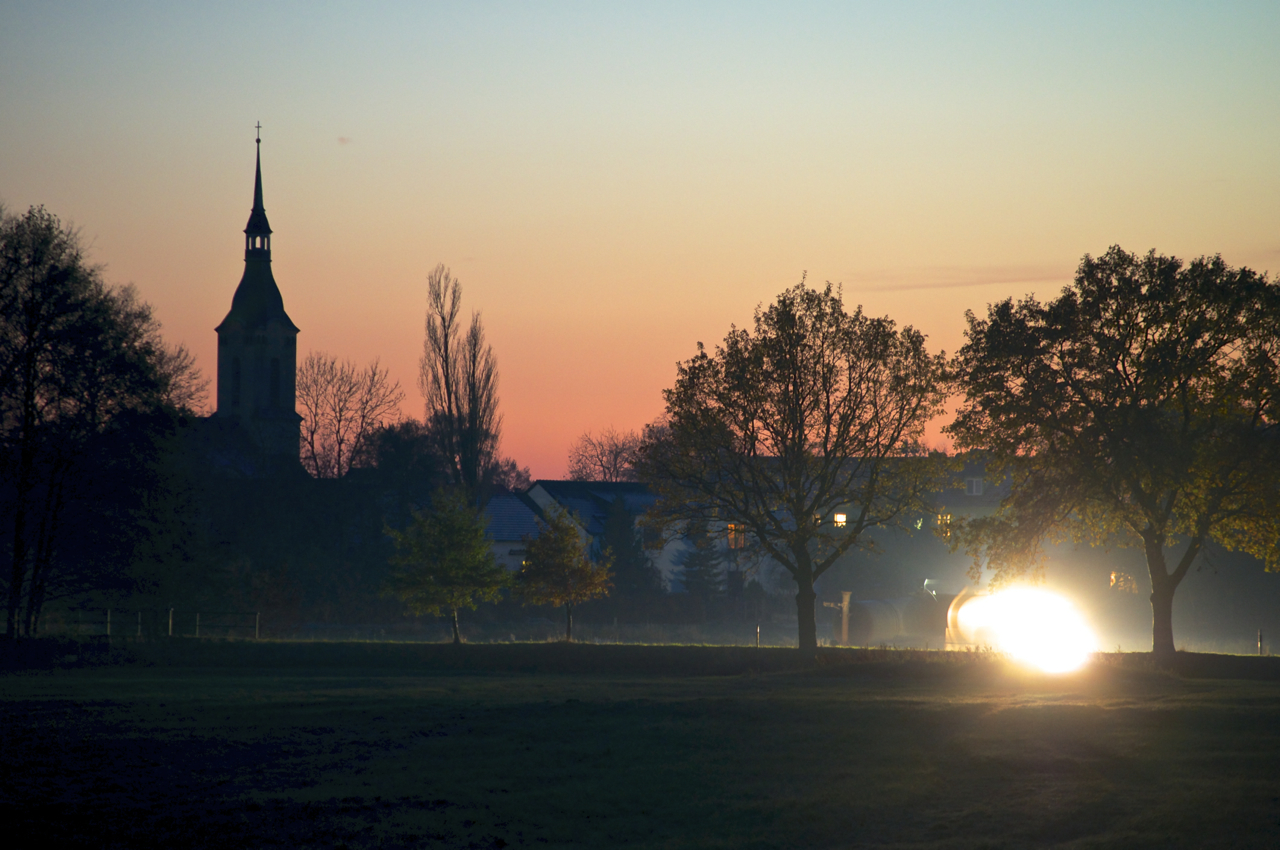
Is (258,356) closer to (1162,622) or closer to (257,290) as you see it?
(257,290)

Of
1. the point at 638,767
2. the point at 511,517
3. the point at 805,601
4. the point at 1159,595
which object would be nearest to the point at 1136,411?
the point at 1159,595

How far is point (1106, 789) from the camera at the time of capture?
13.3 metres

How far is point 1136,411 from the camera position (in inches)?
1220

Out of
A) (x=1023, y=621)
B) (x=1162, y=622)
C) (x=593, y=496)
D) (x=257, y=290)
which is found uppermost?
(x=257, y=290)

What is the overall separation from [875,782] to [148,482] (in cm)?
2895

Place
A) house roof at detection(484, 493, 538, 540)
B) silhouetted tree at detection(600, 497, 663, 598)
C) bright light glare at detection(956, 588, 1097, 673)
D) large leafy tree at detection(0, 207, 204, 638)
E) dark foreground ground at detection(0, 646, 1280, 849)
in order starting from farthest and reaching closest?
house roof at detection(484, 493, 538, 540), silhouetted tree at detection(600, 497, 663, 598), bright light glare at detection(956, 588, 1097, 673), large leafy tree at detection(0, 207, 204, 638), dark foreground ground at detection(0, 646, 1280, 849)

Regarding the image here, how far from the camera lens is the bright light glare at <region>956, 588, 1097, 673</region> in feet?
190

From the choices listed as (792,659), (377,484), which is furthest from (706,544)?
(377,484)

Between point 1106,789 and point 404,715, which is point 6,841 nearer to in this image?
point 404,715

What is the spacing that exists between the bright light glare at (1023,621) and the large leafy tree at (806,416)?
22.0 meters

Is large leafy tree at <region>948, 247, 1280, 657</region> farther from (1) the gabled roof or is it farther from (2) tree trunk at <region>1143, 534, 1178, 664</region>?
(1) the gabled roof

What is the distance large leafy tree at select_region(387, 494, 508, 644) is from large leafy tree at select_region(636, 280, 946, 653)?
32.1 ft

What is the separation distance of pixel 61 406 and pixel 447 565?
575 inches

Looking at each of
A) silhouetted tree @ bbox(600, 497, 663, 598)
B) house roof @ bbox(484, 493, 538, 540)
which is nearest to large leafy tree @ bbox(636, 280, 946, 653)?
silhouetted tree @ bbox(600, 497, 663, 598)
